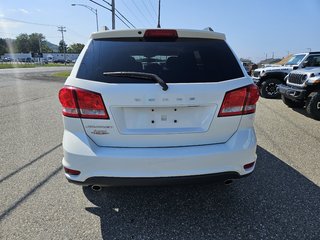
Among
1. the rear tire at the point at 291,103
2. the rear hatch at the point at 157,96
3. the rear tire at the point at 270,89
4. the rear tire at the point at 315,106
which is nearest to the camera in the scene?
the rear hatch at the point at 157,96

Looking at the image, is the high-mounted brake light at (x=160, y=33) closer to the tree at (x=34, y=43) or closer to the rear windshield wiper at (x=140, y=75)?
the rear windshield wiper at (x=140, y=75)

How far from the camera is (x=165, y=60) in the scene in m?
2.59

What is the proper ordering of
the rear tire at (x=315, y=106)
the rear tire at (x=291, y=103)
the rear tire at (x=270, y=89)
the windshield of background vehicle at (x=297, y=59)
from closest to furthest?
the rear tire at (x=315, y=106)
the rear tire at (x=291, y=103)
the windshield of background vehicle at (x=297, y=59)
the rear tire at (x=270, y=89)

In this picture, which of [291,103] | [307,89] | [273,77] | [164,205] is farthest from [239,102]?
[273,77]

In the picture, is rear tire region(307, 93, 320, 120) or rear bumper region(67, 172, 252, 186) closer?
rear bumper region(67, 172, 252, 186)

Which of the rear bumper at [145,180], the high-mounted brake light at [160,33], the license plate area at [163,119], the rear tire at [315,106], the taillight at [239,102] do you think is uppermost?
the high-mounted brake light at [160,33]

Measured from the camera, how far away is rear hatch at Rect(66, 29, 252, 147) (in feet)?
7.53

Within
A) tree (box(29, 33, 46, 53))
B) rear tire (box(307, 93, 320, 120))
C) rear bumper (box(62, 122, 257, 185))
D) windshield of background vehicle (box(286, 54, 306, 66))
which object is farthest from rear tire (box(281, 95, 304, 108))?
tree (box(29, 33, 46, 53))

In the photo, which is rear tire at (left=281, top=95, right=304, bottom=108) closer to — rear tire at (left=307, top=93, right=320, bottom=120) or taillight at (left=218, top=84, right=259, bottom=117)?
rear tire at (left=307, top=93, right=320, bottom=120)

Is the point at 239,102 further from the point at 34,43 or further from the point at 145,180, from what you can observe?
the point at 34,43

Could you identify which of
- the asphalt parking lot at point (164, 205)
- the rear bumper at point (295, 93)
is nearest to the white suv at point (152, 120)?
A: the asphalt parking lot at point (164, 205)

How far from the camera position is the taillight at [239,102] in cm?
241

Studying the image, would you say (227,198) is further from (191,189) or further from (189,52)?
(189,52)

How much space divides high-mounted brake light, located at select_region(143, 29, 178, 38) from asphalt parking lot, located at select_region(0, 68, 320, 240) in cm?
147
